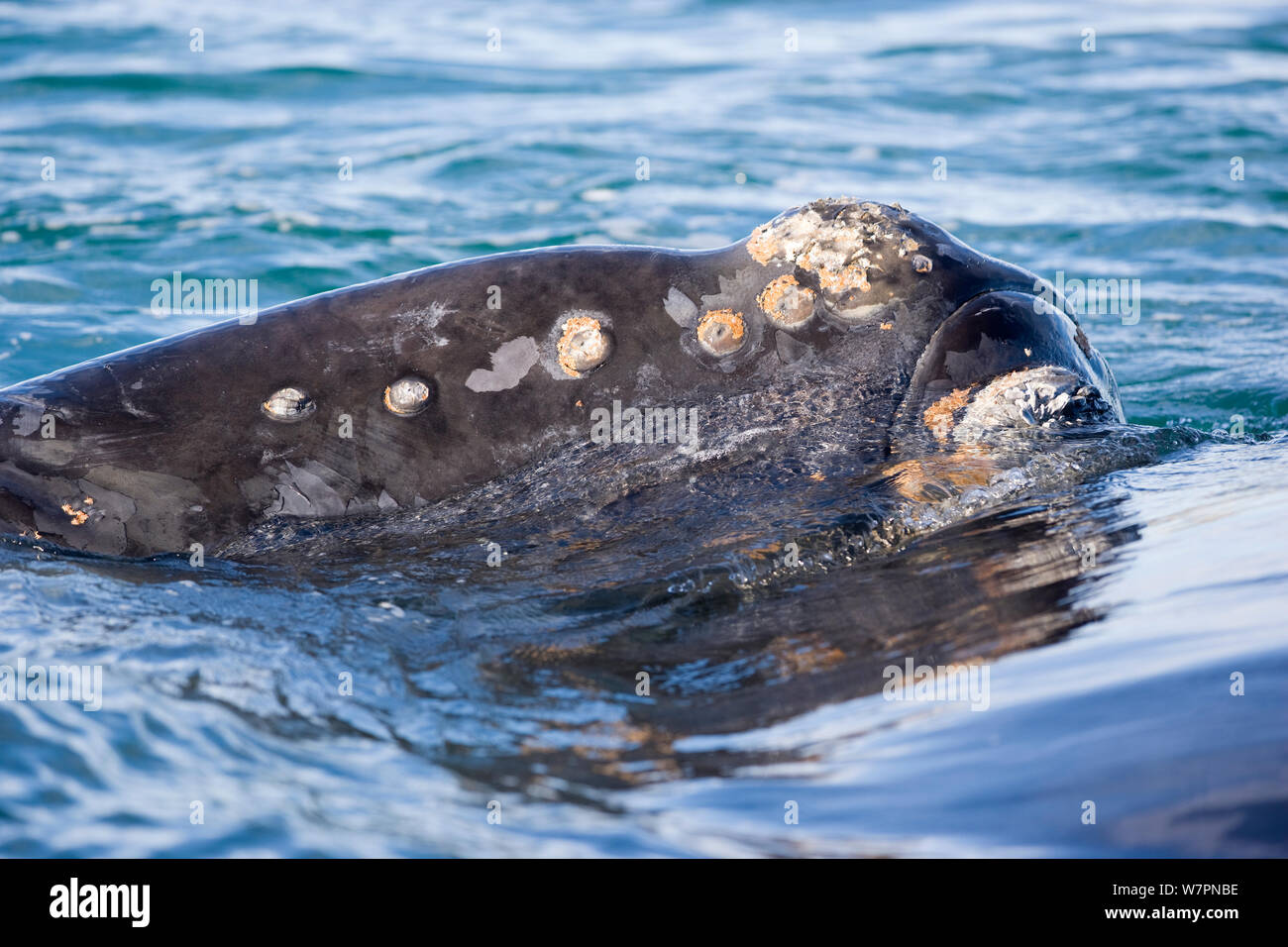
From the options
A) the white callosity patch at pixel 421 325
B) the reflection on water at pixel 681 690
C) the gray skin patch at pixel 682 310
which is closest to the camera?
the reflection on water at pixel 681 690

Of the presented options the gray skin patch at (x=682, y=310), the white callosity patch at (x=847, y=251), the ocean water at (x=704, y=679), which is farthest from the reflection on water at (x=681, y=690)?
the white callosity patch at (x=847, y=251)

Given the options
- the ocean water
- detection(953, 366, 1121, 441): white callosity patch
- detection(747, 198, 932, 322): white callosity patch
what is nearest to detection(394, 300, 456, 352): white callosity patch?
the ocean water

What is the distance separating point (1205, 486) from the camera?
5906mm

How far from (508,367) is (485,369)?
10 centimetres

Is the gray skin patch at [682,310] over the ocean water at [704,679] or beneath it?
over

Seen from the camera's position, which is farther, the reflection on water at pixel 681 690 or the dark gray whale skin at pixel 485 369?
the dark gray whale skin at pixel 485 369

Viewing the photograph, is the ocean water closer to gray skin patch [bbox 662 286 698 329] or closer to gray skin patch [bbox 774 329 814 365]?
gray skin patch [bbox 774 329 814 365]

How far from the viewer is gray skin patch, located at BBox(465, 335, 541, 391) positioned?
5.71 metres

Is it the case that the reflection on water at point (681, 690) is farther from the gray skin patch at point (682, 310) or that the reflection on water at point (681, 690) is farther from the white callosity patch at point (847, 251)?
the white callosity patch at point (847, 251)

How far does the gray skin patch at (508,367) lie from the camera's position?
18.7 feet

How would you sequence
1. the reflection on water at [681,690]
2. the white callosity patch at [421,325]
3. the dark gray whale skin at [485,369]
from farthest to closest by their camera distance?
1. the white callosity patch at [421,325]
2. the dark gray whale skin at [485,369]
3. the reflection on water at [681,690]

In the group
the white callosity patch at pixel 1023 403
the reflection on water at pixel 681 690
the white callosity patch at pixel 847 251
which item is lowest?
the reflection on water at pixel 681 690

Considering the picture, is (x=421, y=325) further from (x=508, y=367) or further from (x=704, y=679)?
(x=704, y=679)

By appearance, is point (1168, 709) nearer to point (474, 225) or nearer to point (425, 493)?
point (425, 493)
